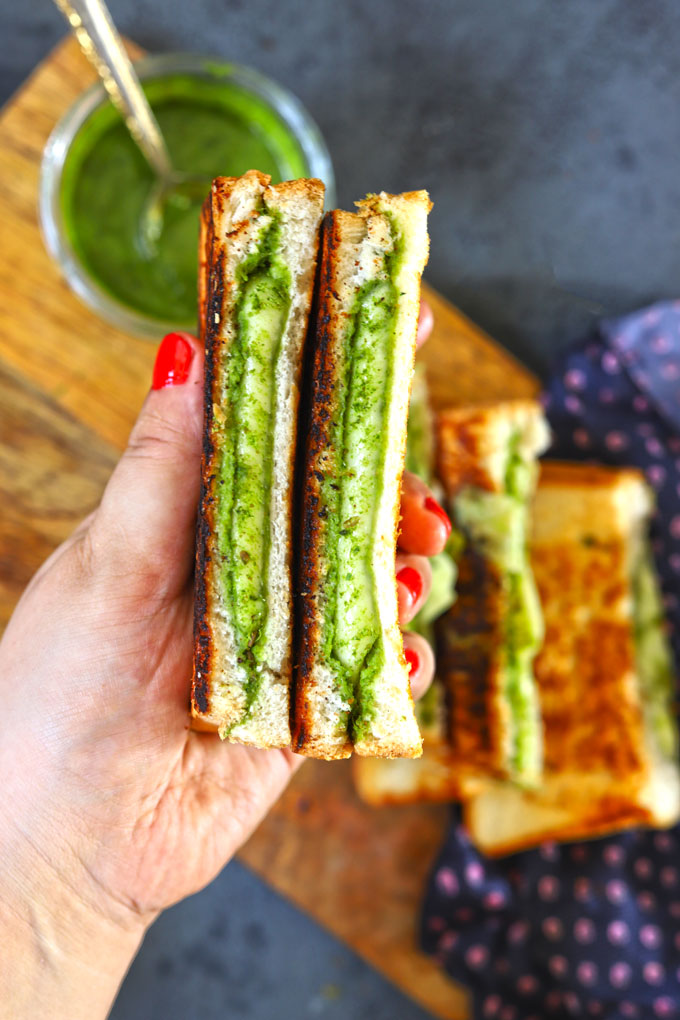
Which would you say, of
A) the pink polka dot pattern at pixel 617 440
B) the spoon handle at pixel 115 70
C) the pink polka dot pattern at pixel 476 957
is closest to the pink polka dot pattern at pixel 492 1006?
the pink polka dot pattern at pixel 476 957

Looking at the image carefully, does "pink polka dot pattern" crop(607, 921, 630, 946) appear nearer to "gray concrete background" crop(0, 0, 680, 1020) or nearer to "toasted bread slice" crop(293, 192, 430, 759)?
"gray concrete background" crop(0, 0, 680, 1020)

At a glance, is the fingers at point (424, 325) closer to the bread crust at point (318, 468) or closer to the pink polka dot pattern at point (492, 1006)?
the bread crust at point (318, 468)

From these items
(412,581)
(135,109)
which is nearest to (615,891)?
(412,581)

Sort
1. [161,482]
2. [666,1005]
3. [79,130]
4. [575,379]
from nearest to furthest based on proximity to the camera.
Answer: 1. [161,482]
2. [79,130]
3. [666,1005]
4. [575,379]

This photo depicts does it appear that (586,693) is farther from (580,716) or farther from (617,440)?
(617,440)

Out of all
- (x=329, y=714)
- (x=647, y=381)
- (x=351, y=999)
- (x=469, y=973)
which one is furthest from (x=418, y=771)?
(x=647, y=381)

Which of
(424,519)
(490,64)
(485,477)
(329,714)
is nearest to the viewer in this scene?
(329,714)

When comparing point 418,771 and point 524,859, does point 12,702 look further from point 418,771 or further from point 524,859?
point 524,859
